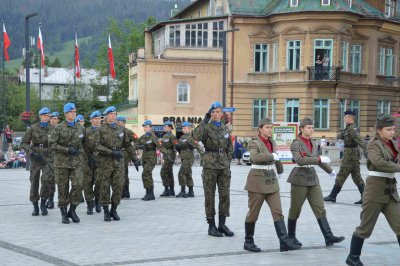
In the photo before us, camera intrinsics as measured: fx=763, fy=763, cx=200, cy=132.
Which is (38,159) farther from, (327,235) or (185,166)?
(327,235)

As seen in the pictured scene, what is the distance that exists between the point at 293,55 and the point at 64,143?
110ft

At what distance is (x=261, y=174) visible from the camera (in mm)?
10875

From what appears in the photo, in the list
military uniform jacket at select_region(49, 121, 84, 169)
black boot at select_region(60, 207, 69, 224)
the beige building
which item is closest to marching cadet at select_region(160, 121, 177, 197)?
military uniform jacket at select_region(49, 121, 84, 169)

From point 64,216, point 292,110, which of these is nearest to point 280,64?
point 292,110

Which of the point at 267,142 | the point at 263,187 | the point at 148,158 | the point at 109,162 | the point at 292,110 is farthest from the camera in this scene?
the point at 292,110

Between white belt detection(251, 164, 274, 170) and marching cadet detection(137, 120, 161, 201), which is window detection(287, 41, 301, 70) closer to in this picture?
marching cadet detection(137, 120, 161, 201)

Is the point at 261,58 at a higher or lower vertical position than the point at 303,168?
higher

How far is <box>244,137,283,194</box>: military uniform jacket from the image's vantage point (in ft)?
35.4

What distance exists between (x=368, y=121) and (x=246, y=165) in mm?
15164

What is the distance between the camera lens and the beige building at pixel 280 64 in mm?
45656

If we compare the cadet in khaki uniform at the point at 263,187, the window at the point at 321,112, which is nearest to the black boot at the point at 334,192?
the cadet in khaki uniform at the point at 263,187

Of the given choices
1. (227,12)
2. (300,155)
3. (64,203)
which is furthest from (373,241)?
(227,12)

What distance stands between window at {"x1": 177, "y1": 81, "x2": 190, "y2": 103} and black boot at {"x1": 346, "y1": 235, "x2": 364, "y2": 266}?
40.9 m

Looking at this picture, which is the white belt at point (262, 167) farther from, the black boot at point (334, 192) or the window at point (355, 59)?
the window at point (355, 59)
